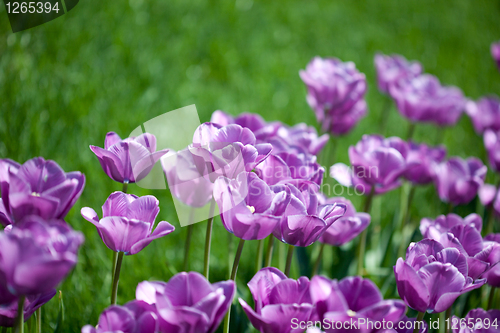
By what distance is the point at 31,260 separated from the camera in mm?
539

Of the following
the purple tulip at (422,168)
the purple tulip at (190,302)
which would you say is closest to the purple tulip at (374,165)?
the purple tulip at (422,168)

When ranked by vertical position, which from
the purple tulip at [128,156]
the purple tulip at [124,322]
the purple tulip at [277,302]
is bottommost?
the purple tulip at [277,302]

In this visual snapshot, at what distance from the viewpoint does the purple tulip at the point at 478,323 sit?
84 cm

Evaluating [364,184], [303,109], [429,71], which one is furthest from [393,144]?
[429,71]

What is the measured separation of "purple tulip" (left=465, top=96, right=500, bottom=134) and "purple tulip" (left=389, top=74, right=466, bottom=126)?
63 millimetres

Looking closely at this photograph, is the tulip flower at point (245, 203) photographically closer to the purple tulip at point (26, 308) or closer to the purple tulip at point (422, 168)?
the purple tulip at point (26, 308)

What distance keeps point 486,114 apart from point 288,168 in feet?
4.75

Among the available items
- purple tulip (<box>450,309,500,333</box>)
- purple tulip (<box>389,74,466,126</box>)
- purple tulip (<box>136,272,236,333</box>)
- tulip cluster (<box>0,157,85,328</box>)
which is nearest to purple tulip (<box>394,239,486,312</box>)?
purple tulip (<box>450,309,500,333</box>)

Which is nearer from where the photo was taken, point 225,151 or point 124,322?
point 124,322

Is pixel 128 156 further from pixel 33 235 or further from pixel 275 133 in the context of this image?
pixel 275 133

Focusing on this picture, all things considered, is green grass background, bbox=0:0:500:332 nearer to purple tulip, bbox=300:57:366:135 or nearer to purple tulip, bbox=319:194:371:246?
purple tulip, bbox=319:194:371:246

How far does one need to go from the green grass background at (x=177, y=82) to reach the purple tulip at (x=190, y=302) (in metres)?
0.44

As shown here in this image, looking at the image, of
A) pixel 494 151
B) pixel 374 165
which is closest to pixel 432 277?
pixel 374 165

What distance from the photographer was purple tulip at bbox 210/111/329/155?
1.10 metres
